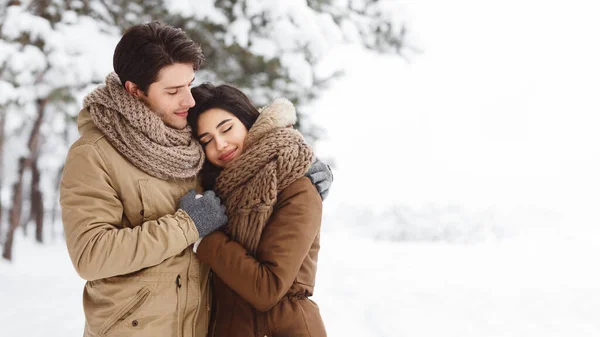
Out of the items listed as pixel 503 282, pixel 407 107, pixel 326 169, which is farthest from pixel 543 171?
pixel 326 169

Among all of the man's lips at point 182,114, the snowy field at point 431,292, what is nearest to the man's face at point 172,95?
the man's lips at point 182,114

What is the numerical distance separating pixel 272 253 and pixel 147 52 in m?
0.84

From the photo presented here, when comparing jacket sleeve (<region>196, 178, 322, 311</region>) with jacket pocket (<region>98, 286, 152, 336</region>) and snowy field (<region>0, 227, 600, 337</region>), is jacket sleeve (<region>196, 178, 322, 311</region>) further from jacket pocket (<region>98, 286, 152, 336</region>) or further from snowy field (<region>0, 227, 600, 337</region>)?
snowy field (<region>0, 227, 600, 337</region>)

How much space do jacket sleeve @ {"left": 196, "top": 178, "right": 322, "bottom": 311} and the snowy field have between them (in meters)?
2.20

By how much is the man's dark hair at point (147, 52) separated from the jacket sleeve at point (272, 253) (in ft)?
2.07

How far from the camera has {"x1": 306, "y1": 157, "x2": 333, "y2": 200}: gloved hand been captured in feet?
6.97

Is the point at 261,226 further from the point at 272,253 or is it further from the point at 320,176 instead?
the point at 320,176

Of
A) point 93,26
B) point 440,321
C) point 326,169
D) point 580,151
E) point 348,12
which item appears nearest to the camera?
point 326,169

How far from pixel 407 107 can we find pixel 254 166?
9018mm

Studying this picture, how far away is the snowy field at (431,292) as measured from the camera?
13.5 feet

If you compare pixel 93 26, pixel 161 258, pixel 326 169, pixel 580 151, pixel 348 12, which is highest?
pixel 580 151

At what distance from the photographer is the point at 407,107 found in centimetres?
→ 1069

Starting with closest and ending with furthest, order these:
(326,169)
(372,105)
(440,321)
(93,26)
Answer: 1. (326,169)
2. (440,321)
3. (93,26)
4. (372,105)

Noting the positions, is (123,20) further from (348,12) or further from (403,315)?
(403,315)
